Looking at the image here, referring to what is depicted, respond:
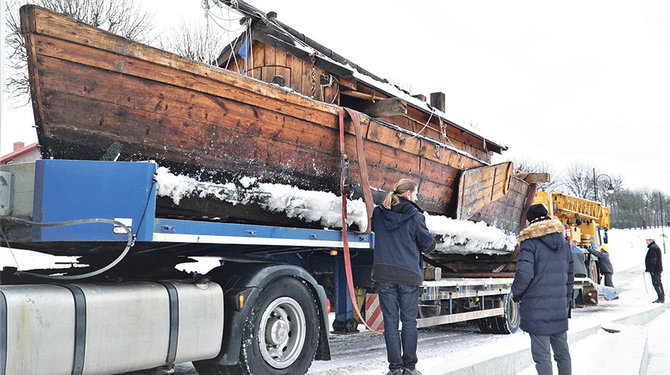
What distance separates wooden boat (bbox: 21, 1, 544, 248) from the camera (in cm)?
395

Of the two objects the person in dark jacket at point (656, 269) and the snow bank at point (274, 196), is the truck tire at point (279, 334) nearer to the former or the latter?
the snow bank at point (274, 196)

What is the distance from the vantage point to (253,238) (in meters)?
4.52

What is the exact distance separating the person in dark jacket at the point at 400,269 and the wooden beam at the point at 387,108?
4.96ft

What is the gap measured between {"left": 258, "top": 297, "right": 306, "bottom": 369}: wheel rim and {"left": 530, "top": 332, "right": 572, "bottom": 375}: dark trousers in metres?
1.83

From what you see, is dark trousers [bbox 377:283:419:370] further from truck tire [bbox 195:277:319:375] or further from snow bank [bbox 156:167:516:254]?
snow bank [bbox 156:167:516:254]

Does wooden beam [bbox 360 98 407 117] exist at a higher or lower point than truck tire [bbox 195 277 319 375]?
higher

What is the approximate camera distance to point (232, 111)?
15.7ft

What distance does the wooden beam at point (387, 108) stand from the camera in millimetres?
6250

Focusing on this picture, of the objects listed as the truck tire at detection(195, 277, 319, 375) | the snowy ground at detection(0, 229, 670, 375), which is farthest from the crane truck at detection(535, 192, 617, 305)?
the truck tire at detection(195, 277, 319, 375)

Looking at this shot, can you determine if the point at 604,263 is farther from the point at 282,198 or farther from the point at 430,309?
the point at 282,198

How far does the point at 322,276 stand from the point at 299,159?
1380 mm

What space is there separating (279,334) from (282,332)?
0.11ft

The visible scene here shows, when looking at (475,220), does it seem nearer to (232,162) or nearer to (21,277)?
(232,162)

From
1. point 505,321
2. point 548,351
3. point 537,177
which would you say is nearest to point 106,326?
point 548,351
